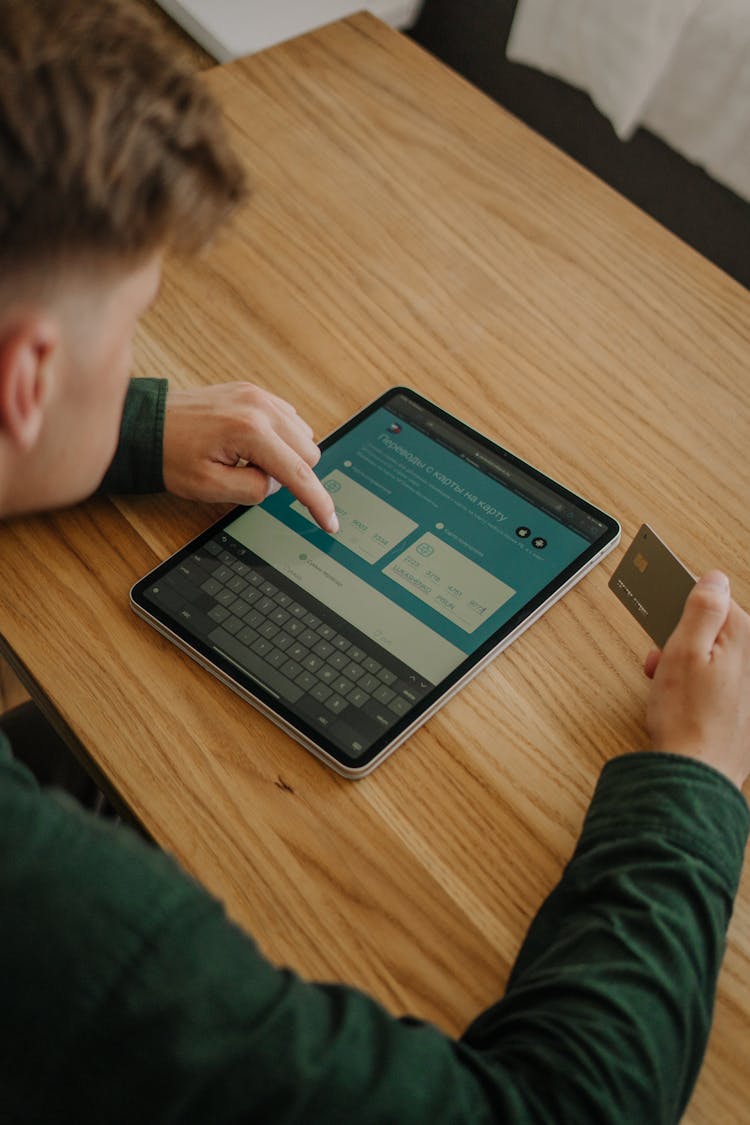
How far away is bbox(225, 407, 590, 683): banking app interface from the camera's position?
0.88 meters

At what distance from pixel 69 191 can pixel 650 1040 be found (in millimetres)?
575

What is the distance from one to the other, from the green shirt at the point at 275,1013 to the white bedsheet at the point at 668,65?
1.29 m

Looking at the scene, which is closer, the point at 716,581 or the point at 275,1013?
the point at 275,1013

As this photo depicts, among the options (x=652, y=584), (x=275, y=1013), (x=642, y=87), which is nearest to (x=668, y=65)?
(x=642, y=87)

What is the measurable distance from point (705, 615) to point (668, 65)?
46.1 inches

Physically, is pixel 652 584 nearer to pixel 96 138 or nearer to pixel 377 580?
pixel 377 580

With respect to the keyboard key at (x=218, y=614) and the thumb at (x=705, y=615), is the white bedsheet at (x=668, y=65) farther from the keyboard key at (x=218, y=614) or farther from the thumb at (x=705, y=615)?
the keyboard key at (x=218, y=614)

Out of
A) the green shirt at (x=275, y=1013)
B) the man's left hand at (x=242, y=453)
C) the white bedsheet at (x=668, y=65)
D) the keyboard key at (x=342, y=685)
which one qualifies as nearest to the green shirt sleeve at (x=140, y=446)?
the man's left hand at (x=242, y=453)

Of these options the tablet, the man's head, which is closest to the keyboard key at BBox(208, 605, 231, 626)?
the tablet

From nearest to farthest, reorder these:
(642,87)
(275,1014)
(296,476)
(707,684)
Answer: (275,1014)
(707,684)
(296,476)
(642,87)

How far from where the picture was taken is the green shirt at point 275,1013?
21.7 inches

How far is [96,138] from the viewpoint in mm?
592

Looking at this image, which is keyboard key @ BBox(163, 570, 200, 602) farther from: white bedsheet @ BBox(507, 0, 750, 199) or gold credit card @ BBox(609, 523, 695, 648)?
white bedsheet @ BBox(507, 0, 750, 199)

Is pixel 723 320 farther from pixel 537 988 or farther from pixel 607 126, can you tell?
pixel 607 126
